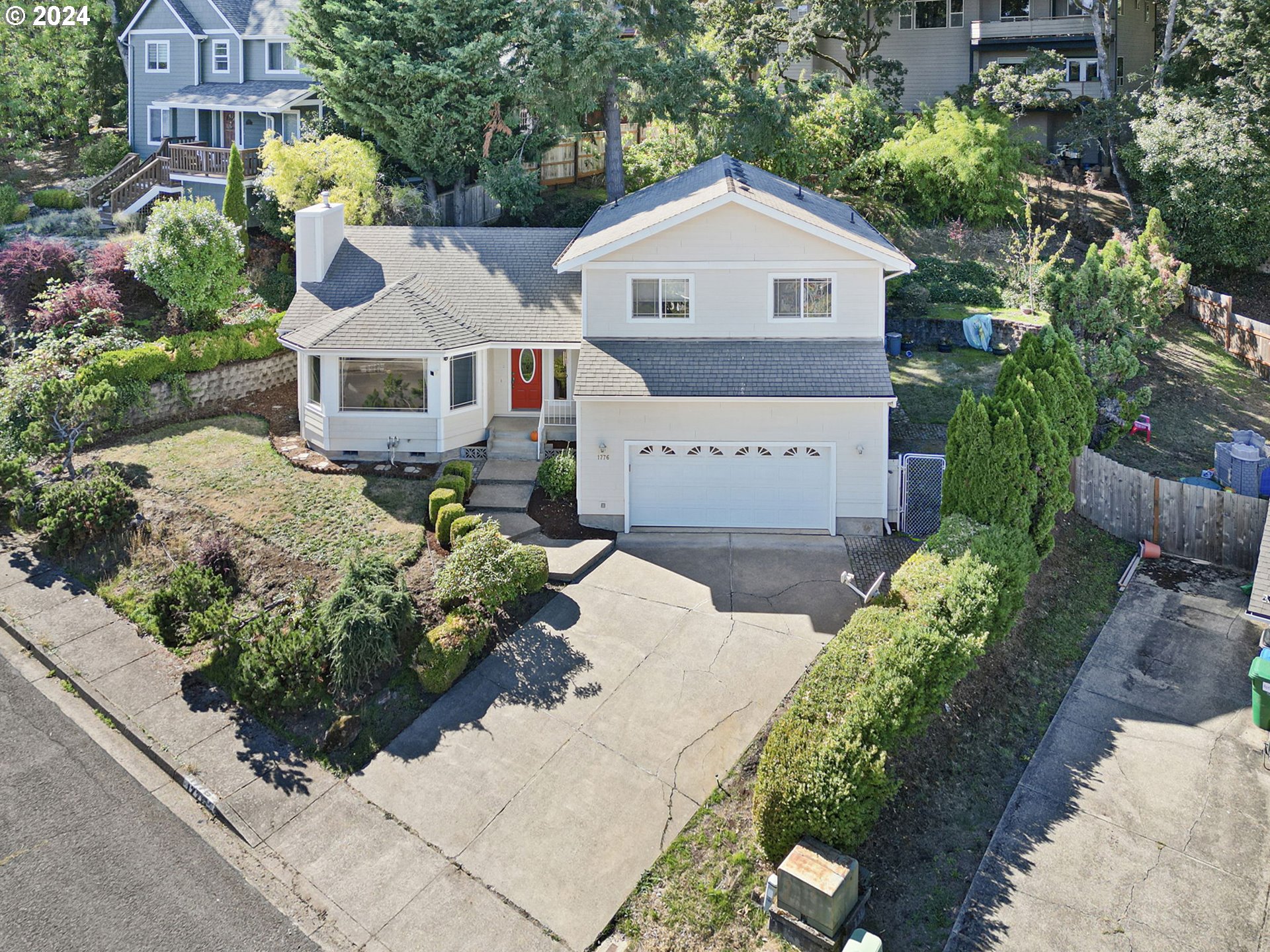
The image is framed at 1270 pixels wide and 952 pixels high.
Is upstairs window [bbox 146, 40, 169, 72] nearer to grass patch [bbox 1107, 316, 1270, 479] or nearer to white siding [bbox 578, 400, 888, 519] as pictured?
white siding [bbox 578, 400, 888, 519]

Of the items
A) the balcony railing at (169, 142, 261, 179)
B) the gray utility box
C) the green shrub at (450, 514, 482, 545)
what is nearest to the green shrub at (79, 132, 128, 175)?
the balcony railing at (169, 142, 261, 179)

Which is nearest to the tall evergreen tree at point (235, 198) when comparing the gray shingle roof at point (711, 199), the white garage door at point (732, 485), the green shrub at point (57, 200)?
the green shrub at point (57, 200)

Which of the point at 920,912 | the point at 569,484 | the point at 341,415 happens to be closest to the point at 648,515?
the point at 569,484

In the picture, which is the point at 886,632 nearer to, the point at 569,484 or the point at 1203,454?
the point at 569,484

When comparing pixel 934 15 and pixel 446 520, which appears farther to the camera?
pixel 934 15

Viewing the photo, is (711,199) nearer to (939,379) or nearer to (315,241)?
(315,241)

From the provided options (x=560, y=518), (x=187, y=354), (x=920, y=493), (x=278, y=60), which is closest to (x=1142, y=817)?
(x=920, y=493)
